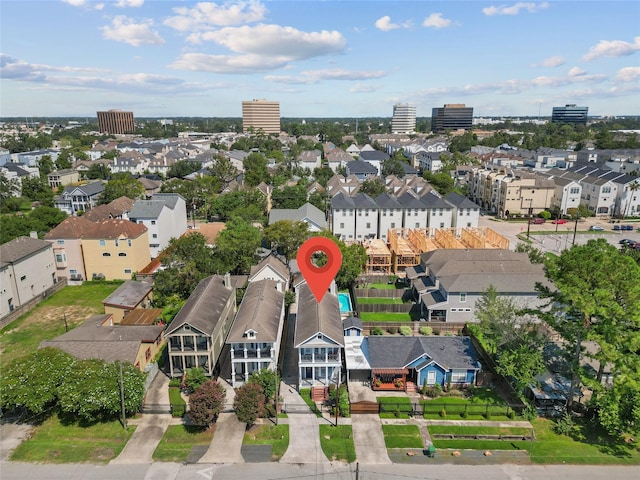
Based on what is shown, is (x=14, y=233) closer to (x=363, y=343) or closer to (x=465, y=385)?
(x=363, y=343)

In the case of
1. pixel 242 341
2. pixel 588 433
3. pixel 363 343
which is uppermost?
pixel 242 341

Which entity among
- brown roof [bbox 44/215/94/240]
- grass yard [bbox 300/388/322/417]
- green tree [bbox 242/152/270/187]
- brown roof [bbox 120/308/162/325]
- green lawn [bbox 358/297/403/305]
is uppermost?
green tree [bbox 242/152/270/187]

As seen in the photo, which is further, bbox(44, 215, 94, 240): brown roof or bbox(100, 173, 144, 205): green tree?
bbox(100, 173, 144, 205): green tree

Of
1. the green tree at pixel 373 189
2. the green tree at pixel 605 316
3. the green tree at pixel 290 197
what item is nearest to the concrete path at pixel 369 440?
the green tree at pixel 605 316

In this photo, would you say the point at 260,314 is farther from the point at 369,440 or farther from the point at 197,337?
the point at 369,440

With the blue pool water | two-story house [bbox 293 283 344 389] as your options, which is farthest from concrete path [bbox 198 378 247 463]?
the blue pool water

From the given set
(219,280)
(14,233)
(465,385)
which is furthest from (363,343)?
(14,233)

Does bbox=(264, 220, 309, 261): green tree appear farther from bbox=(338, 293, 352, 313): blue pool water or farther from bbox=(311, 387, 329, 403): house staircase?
bbox=(311, 387, 329, 403): house staircase

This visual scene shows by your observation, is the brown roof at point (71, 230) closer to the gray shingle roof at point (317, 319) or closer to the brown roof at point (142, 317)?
the brown roof at point (142, 317)
